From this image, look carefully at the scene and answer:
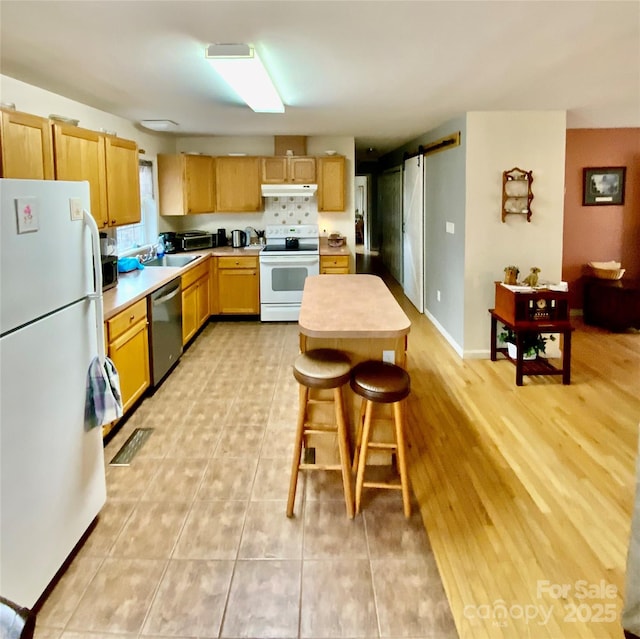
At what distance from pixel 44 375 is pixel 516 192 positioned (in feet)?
13.7

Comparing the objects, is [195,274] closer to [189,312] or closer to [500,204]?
[189,312]

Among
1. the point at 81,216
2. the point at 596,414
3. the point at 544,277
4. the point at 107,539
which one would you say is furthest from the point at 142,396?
the point at 544,277

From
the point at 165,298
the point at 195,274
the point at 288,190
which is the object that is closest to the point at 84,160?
the point at 165,298

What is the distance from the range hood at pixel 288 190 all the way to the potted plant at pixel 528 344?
2.98 metres

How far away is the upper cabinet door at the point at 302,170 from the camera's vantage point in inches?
273

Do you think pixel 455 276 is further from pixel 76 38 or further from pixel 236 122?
pixel 76 38

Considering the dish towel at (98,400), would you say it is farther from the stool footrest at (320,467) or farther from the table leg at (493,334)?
the table leg at (493,334)

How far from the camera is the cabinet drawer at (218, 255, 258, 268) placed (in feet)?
21.9

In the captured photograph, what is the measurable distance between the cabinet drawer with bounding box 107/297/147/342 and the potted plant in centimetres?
290

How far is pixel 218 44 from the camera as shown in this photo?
2.65 m

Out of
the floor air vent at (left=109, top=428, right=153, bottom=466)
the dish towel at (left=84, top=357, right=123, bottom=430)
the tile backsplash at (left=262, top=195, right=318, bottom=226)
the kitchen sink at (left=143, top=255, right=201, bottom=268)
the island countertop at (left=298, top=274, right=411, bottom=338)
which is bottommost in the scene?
the floor air vent at (left=109, top=428, right=153, bottom=466)

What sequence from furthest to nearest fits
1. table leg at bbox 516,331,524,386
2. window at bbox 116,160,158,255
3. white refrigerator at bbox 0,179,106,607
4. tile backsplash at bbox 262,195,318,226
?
tile backsplash at bbox 262,195,318,226 → window at bbox 116,160,158,255 → table leg at bbox 516,331,524,386 → white refrigerator at bbox 0,179,106,607

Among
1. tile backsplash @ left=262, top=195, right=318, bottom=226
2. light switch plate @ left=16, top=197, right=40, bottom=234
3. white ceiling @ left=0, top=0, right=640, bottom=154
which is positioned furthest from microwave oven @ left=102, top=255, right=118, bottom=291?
tile backsplash @ left=262, top=195, right=318, bottom=226

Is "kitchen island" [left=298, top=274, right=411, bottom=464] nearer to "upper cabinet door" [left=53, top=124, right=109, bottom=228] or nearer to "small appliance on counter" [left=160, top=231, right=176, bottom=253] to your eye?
"upper cabinet door" [left=53, top=124, right=109, bottom=228]
